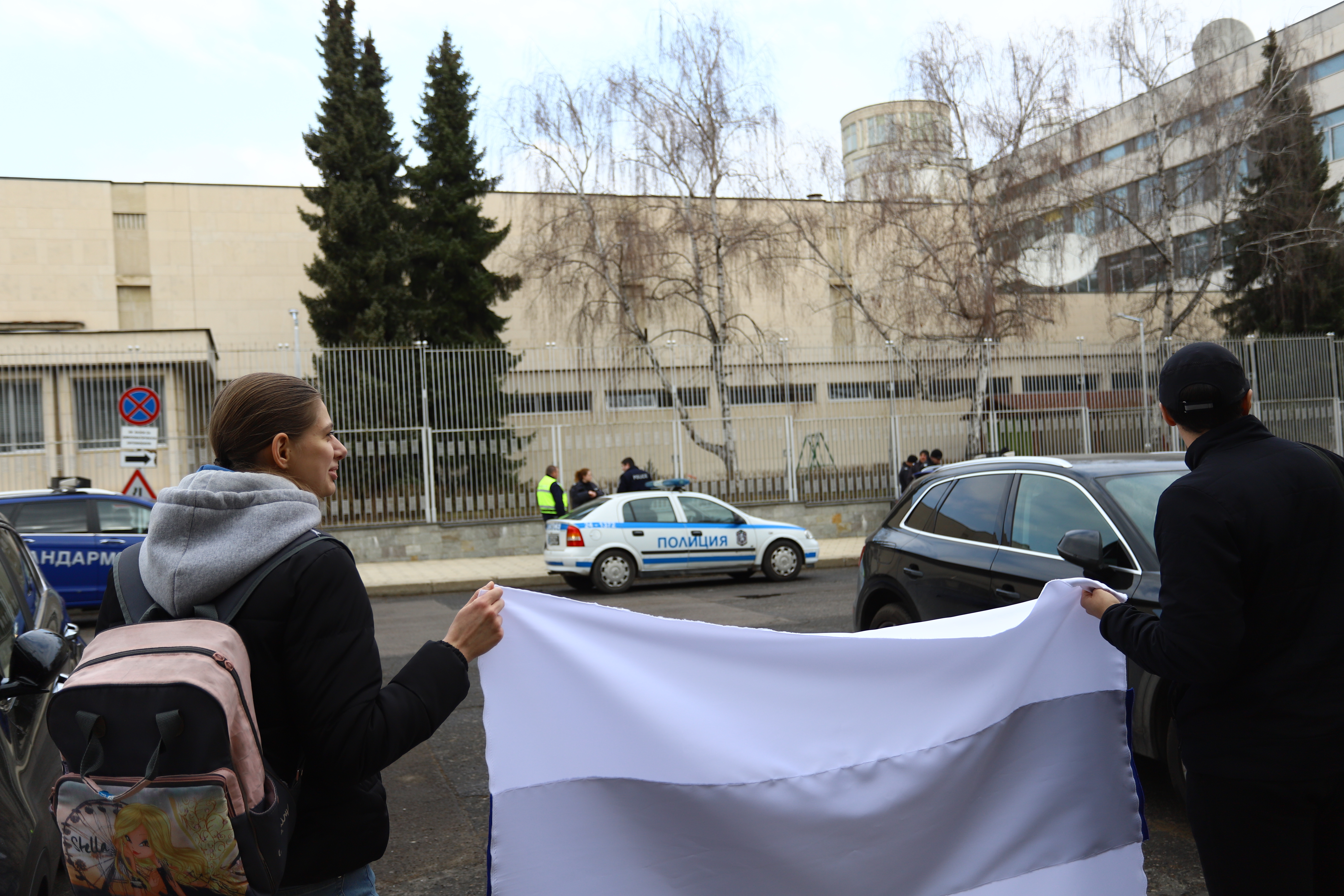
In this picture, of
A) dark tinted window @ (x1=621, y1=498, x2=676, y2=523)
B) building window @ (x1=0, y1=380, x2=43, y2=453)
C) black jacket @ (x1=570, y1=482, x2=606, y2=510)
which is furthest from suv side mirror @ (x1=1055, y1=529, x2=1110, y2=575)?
building window @ (x1=0, y1=380, x2=43, y2=453)

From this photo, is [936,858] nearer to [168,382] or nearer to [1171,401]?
[1171,401]

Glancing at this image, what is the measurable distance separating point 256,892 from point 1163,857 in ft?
12.6

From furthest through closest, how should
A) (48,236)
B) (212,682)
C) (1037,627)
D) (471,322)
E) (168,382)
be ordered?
(48,236) < (471,322) < (168,382) < (1037,627) < (212,682)

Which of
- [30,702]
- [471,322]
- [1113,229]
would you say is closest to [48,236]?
[471,322]

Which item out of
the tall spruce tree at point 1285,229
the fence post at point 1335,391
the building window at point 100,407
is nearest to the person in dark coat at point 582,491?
the building window at point 100,407

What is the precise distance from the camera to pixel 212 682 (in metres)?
1.62

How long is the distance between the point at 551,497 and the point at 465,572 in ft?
6.78

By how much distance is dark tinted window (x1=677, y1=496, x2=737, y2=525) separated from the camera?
15.9 m

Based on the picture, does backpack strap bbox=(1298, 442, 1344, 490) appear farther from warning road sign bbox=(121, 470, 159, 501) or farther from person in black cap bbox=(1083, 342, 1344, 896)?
warning road sign bbox=(121, 470, 159, 501)

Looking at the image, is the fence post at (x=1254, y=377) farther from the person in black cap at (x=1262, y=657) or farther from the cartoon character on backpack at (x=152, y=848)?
the cartoon character on backpack at (x=152, y=848)

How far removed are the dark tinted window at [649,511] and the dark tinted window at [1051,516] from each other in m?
10.3

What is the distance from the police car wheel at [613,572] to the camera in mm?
15375

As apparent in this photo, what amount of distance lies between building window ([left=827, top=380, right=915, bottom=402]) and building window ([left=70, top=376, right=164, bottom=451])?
47.2 ft

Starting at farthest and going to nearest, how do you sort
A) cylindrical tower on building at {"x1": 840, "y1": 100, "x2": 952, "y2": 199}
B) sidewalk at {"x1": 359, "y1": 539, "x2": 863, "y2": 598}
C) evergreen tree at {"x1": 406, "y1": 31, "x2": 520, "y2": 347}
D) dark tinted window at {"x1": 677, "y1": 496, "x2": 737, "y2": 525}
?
1. evergreen tree at {"x1": 406, "y1": 31, "x2": 520, "y2": 347}
2. cylindrical tower on building at {"x1": 840, "y1": 100, "x2": 952, "y2": 199}
3. sidewalk at {"x1": 359, "y1": 539, "x2": 863, "y2": 598}
4. dark tinted window at {"x1": 677, "y1": 496, "x2": 737, "y2": 525}
